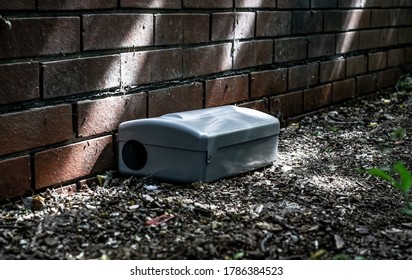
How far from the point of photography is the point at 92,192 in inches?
118

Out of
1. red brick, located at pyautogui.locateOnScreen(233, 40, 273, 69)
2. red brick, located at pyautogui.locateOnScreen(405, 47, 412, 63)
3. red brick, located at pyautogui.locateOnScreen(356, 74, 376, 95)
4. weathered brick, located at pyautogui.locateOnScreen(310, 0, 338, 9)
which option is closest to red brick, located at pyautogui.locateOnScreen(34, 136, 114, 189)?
red brick, located at pyautogui.locateOnScreen(233, 40, 273, 69)

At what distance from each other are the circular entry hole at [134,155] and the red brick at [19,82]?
52 centimetres

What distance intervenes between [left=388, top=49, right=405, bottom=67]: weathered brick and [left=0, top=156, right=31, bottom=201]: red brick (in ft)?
12.6

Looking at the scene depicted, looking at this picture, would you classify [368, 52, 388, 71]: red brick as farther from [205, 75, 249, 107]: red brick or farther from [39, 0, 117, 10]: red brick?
[39, 0, 117, 10]: red brick

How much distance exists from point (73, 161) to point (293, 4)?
6.56 ft

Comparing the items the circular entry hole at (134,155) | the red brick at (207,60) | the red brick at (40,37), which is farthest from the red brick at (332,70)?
the red brick at (40,37)

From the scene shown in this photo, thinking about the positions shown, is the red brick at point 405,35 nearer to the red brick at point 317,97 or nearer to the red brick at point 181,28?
the red brick at point 317,97

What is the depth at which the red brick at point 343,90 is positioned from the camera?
5129 millimetres

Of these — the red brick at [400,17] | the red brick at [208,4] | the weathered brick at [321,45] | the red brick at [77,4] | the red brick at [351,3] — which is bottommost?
the weathered brick at [321,45]

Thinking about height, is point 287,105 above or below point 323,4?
below

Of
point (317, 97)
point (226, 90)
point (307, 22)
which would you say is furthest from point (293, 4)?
point (226, 90)

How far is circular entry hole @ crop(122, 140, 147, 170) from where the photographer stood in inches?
124

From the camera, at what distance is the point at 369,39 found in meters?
5.52

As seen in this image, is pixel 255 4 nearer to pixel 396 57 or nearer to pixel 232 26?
pixel 232 26
